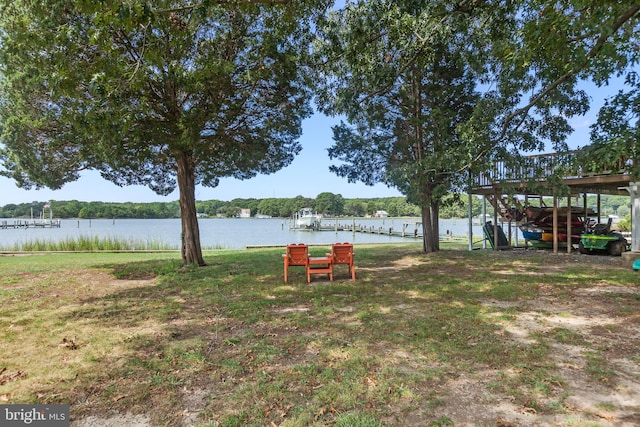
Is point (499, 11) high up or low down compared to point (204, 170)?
up

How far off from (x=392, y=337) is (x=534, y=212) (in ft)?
41.8

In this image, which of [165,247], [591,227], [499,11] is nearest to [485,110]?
[499,11]

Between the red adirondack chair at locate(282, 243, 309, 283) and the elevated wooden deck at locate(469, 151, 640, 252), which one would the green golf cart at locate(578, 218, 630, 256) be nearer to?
the elevated wooden deck at locate(469, 151, 640, 252)

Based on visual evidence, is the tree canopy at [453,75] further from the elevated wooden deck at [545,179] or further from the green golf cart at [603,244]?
the green golf cart at [603,244]

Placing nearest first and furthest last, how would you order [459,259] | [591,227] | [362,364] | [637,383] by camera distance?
[637,383], [362,364], [459,259], [591,227]

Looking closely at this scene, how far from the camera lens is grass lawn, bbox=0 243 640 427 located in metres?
2.45

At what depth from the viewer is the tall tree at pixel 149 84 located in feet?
17.3

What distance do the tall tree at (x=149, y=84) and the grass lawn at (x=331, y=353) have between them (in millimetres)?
3103

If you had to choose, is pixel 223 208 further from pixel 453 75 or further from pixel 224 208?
pixel 453 75

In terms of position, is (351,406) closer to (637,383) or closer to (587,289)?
(637,383)

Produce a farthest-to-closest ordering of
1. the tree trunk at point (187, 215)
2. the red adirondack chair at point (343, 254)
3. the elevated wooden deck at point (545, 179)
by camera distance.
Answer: the elevated wooden deck at point (545, 179) → the tree trunk at point (187, 215) → the red adirondack chair at point (343, 254)

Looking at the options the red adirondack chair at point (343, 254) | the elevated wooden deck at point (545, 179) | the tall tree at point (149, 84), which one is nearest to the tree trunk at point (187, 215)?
the tall tree at point (149, 84)

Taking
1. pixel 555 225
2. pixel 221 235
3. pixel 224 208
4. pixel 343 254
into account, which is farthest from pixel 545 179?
pixel 224 208

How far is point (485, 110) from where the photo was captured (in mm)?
7402
